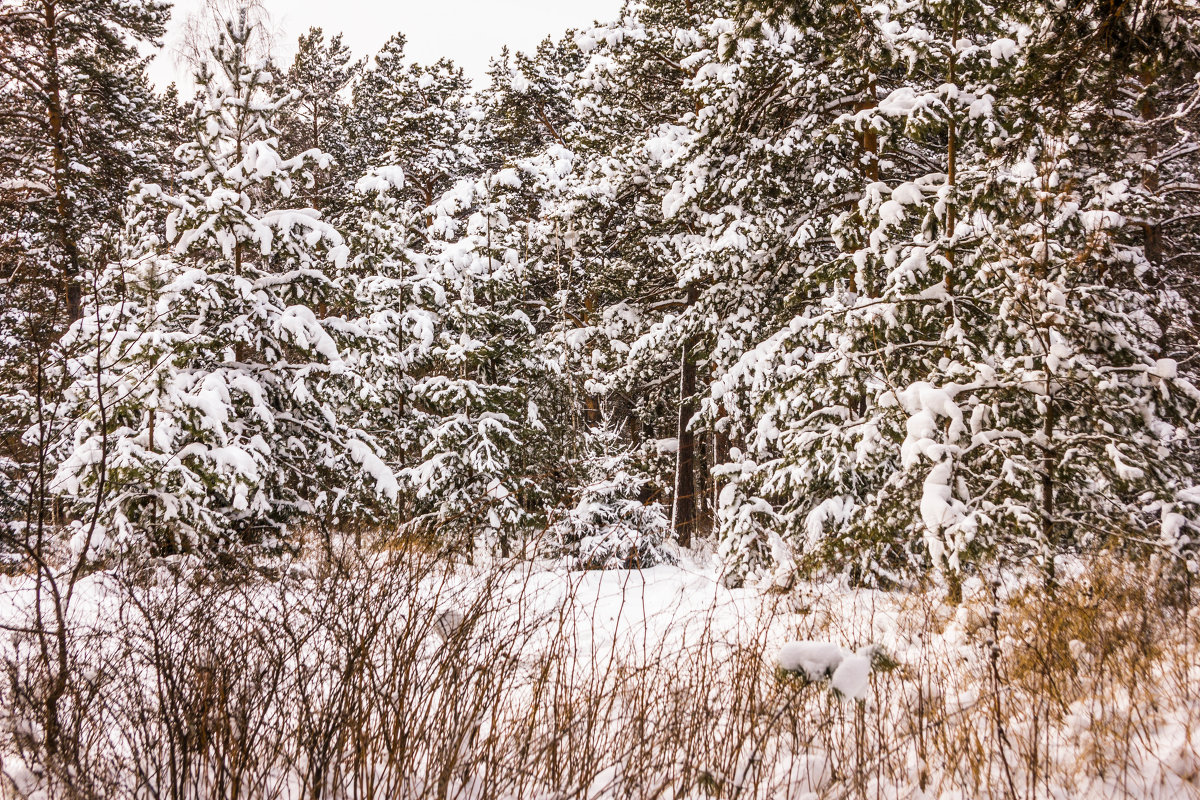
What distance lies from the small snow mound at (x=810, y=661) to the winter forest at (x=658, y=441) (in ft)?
0.07

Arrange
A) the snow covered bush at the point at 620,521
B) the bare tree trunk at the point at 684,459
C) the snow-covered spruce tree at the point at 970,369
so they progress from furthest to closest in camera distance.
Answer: the bare tree trunk at the point at 684,459 < the snow covered bush at the point at 620,521 < the snow-covered spruce tree at the point at 970,369

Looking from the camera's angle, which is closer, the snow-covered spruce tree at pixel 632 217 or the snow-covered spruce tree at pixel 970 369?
Answer: the snow-covered spruce tree at pixel 970 369

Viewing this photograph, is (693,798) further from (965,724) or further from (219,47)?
(219,47)

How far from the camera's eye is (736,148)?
342 inches

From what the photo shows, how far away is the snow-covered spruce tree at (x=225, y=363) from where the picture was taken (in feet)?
19.4

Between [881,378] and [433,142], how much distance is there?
522 inches

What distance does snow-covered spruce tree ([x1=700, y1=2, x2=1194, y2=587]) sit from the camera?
4172 mm

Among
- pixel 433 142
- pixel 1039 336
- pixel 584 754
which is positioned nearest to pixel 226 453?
pixel 584 754

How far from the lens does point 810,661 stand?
188cm

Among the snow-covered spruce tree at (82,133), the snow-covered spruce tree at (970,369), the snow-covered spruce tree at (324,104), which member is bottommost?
the snow-covered spruce tree at (970,369)

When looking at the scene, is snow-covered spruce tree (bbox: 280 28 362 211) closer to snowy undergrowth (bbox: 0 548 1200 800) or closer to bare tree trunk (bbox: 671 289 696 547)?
bare tree trunk (bbox: 671 289 696 547)

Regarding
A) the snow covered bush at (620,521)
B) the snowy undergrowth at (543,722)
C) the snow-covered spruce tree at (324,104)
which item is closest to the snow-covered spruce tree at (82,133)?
the snow-covered spruce tree at (324,104)

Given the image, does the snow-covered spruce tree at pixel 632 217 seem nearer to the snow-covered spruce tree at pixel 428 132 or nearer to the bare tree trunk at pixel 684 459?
the bare tree trunk at pixel 684 459

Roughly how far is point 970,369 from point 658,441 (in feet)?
29.3
